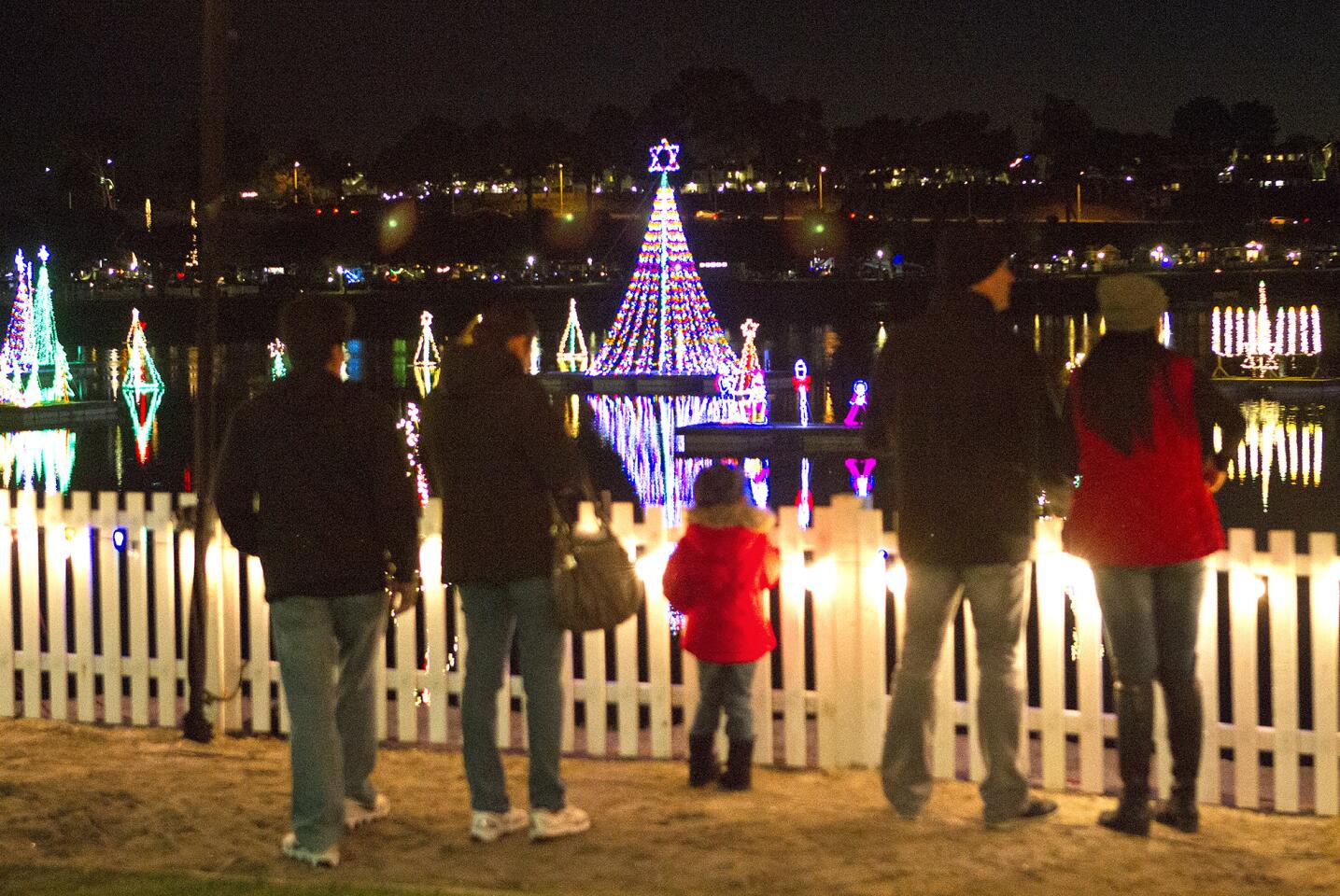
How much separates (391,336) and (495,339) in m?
67.6

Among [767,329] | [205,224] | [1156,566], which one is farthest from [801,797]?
[767,329]

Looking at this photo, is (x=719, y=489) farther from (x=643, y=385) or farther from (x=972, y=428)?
(x=643, y=385)

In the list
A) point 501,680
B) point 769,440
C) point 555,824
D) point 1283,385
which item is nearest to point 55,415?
point 769,440

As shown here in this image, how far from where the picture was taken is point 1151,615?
5.18m

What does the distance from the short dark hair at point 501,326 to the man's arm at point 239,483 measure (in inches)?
28.4

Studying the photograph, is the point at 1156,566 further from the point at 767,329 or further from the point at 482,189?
the point at 482,189

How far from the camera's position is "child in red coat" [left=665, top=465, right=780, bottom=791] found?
579 centimetres

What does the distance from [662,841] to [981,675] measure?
1.11m

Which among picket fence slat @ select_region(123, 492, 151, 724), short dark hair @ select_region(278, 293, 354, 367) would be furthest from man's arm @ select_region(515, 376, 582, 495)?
picket fence slat @ select_region(123, 492, 151, 724)

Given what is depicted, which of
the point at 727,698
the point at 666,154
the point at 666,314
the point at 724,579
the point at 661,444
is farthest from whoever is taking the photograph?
the point at 666,314

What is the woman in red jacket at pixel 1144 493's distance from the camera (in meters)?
5.11

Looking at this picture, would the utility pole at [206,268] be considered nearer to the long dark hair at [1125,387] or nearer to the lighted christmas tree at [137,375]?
the long dark hair at [1125,387]

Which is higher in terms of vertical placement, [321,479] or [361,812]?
[321,479]

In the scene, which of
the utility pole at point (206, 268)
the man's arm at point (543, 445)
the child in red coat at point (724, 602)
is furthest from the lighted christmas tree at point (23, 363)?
the man's arm at point (543, 445)
